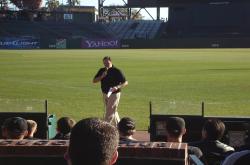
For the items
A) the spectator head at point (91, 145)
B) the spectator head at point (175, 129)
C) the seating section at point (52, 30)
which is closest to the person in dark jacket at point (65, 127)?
the spectator head at point (175, 129)

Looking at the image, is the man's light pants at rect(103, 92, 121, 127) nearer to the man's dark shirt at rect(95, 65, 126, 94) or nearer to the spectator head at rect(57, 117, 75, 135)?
the man's dark shirt at rect(95, 65, 126, 94)

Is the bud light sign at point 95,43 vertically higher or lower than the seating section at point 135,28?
lower

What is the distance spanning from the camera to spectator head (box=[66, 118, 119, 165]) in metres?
3.02

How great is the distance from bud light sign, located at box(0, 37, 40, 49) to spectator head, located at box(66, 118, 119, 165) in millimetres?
77775

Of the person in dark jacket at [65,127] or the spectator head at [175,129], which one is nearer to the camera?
the spectator head at [175,129]

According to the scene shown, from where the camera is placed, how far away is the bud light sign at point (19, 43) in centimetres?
7962

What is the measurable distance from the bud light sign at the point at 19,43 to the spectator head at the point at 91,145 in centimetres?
7777

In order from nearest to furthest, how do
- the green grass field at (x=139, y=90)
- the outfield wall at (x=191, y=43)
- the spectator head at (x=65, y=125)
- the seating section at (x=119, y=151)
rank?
the seating section at (x=119, y=151) < the spectator head at (x=65, y=125) < the green grass field at (x=139, y=90) < the outfield wall at (x=191, y=43)

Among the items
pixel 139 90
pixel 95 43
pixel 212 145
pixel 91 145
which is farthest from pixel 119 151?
pixel 95 43

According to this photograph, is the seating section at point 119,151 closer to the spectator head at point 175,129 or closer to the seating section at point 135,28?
the spectator head at point 175,129

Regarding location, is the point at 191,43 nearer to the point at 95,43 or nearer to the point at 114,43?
the point at 114,43

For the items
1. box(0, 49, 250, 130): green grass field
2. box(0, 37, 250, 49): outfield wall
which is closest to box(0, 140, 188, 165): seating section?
box(0, 49, 250, 130): green grass field

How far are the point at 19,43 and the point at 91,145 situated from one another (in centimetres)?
7856

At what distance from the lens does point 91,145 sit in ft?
9.87
